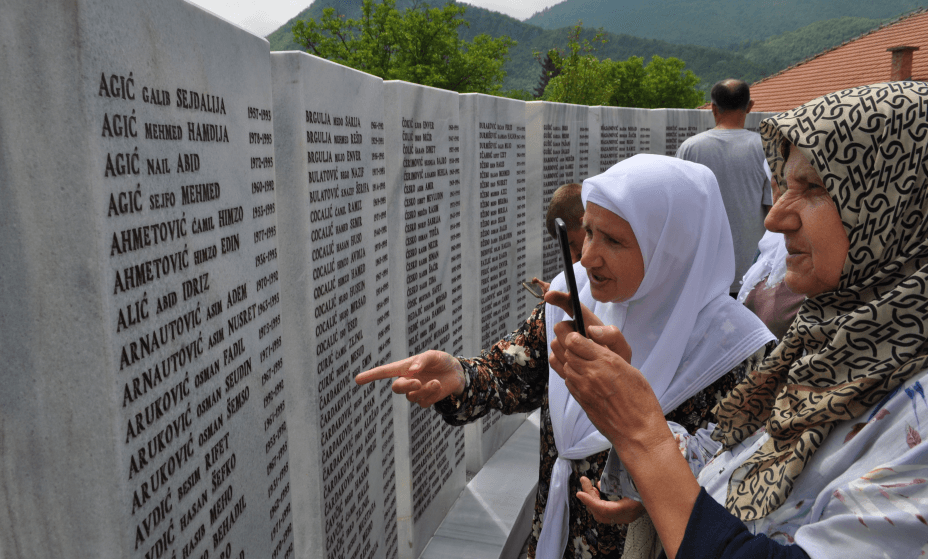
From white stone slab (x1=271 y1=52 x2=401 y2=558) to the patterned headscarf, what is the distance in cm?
131

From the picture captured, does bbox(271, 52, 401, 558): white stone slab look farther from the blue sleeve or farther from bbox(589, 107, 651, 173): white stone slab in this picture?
bbox(589, 107, 651, 173): white stone slab

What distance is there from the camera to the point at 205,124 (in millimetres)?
1573

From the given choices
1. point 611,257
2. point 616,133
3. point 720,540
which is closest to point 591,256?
point 611,257

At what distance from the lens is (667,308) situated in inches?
86.0

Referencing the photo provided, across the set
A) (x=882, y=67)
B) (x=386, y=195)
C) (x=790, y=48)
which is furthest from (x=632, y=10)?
(x=386, y=195)

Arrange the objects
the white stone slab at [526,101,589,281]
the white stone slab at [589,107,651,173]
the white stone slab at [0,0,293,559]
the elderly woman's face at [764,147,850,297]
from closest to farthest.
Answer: the white stone slab at [0,0,293,559] → the elderly woman's face at [764,147,850,297] → the white stone slab at [526,101,589,281] → the white stone slab at [589,107,651,173]

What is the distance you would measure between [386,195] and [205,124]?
1.47 metres

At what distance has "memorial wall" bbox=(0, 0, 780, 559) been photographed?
116 cm

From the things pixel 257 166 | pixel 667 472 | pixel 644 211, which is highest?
pixel 257 166

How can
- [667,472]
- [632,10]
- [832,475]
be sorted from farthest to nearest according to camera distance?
[632,10] < [667,472] < [832,475]

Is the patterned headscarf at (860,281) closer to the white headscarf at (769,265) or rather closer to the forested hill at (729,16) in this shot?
the white headscarf at (769,265)

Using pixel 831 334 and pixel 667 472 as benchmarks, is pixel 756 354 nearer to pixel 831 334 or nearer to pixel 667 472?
pixel 831 334

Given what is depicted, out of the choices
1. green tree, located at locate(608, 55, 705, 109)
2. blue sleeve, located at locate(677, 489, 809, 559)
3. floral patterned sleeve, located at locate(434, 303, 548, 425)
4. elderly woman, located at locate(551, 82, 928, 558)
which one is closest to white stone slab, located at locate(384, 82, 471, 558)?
floral patterned sleeve, located at locate(434, 303, 548, 425)

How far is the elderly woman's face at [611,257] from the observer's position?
7.08ft
